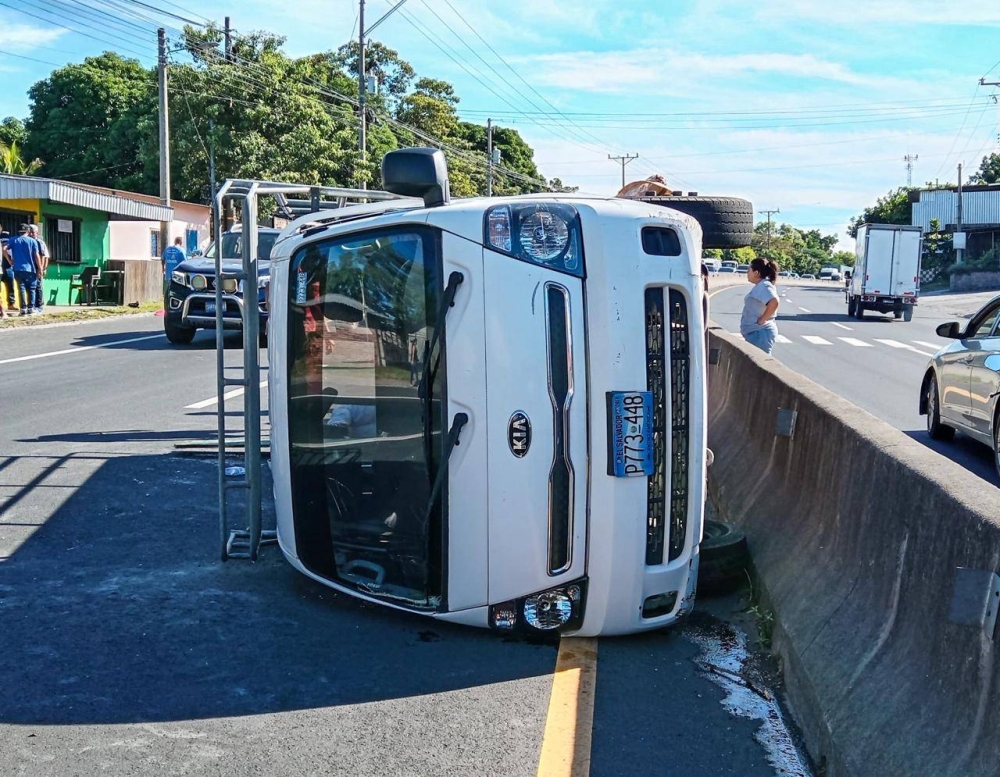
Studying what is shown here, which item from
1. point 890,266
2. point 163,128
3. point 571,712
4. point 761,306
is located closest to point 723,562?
point 571,712

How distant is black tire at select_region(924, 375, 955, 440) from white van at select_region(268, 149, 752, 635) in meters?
7.75

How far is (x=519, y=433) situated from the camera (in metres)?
4.85

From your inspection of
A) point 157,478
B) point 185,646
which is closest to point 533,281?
point 185,646

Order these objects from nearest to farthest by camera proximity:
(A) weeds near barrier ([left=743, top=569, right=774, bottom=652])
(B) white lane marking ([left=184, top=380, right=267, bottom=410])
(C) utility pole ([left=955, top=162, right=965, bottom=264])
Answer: (A) weeds near barrier ([left=743, top=569, right=774, bottom=652]) → (B) white lane marking ([left=184, top=380, right=267, bottom=410]) → (C) utility pole ([left=955, top=162, right=965, bottom=264])

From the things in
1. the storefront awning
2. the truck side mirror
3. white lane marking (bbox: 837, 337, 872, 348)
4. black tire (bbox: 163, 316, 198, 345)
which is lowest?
white lane marking (bbox: 837, 337, 872, 348)

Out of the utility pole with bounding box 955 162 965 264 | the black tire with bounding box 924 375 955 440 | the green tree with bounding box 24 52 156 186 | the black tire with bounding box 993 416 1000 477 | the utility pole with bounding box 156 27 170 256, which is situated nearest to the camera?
the black tire with bounding box 993 416 1000 477

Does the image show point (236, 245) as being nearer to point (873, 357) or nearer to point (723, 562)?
point (873, 357)

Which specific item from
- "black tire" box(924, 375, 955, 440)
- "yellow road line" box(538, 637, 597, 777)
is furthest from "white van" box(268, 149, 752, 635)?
"black tire" box(924, 375, 955, 440)

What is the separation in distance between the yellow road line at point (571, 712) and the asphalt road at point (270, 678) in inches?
1.3

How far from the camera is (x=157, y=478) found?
341 inches

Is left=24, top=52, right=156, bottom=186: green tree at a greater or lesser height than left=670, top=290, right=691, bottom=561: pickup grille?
greater

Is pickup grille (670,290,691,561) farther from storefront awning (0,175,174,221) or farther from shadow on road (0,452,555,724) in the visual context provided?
storefront awning (0,175,174,221)

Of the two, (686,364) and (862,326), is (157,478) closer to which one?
(686,364)

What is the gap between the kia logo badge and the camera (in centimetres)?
484
